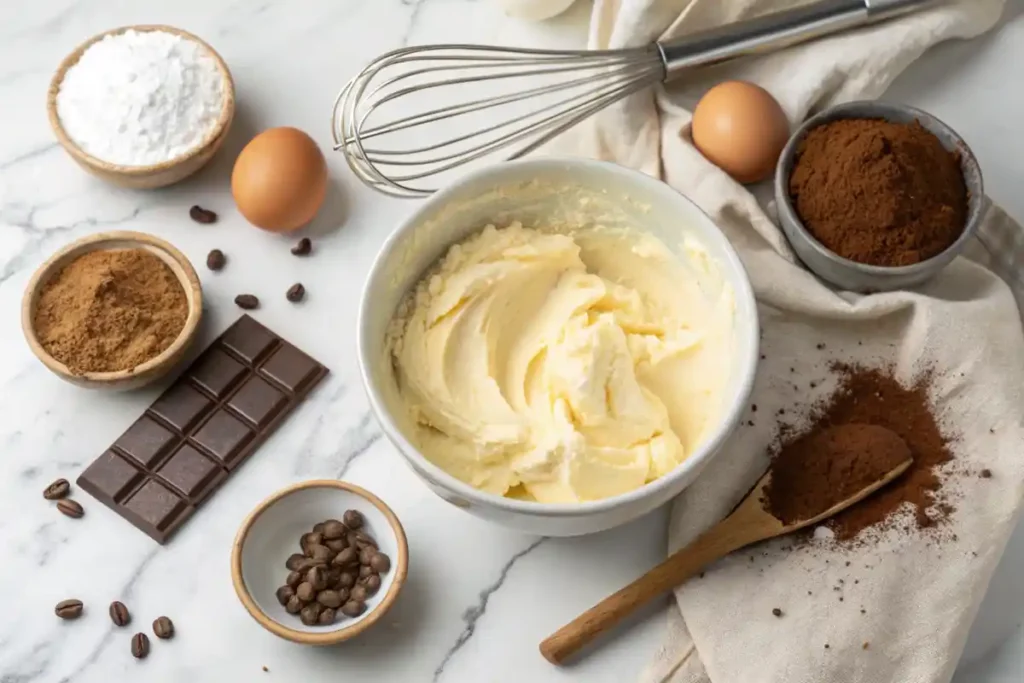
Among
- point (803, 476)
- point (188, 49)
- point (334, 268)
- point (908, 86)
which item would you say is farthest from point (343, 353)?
point (908, 86)

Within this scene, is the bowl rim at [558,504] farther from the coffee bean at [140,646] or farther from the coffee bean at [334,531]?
the coffee bean at [140,646]

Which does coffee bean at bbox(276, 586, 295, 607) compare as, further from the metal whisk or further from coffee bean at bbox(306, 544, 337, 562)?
the metal whisk

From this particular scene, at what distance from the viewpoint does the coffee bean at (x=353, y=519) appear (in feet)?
4.07

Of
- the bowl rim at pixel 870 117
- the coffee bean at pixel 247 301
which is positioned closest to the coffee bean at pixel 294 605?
the coffee bean at pixel 247 301

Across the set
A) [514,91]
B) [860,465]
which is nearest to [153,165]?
[514,91]

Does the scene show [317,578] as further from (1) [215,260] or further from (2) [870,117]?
(2) [870,117]

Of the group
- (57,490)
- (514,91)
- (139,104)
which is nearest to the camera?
(57,490)

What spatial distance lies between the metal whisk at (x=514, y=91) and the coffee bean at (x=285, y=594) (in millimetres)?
488

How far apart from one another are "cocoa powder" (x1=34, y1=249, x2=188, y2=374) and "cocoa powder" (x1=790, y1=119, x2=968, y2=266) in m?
0.77

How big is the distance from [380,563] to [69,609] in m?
0.35

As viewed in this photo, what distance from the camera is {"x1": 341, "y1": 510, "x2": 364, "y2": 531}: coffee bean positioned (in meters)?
1.24

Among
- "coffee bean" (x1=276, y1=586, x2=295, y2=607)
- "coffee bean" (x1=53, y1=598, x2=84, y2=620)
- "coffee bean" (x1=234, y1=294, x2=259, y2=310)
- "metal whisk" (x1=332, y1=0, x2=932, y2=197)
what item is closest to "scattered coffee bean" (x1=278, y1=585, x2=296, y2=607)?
"coffee bean" (x1=276, y1=586, x2=295, y2=607)

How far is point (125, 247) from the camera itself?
135 centimetres

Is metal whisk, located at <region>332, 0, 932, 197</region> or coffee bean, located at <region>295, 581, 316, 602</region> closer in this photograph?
coffee bean, located at <region>295, 581, 316, 602</region>
